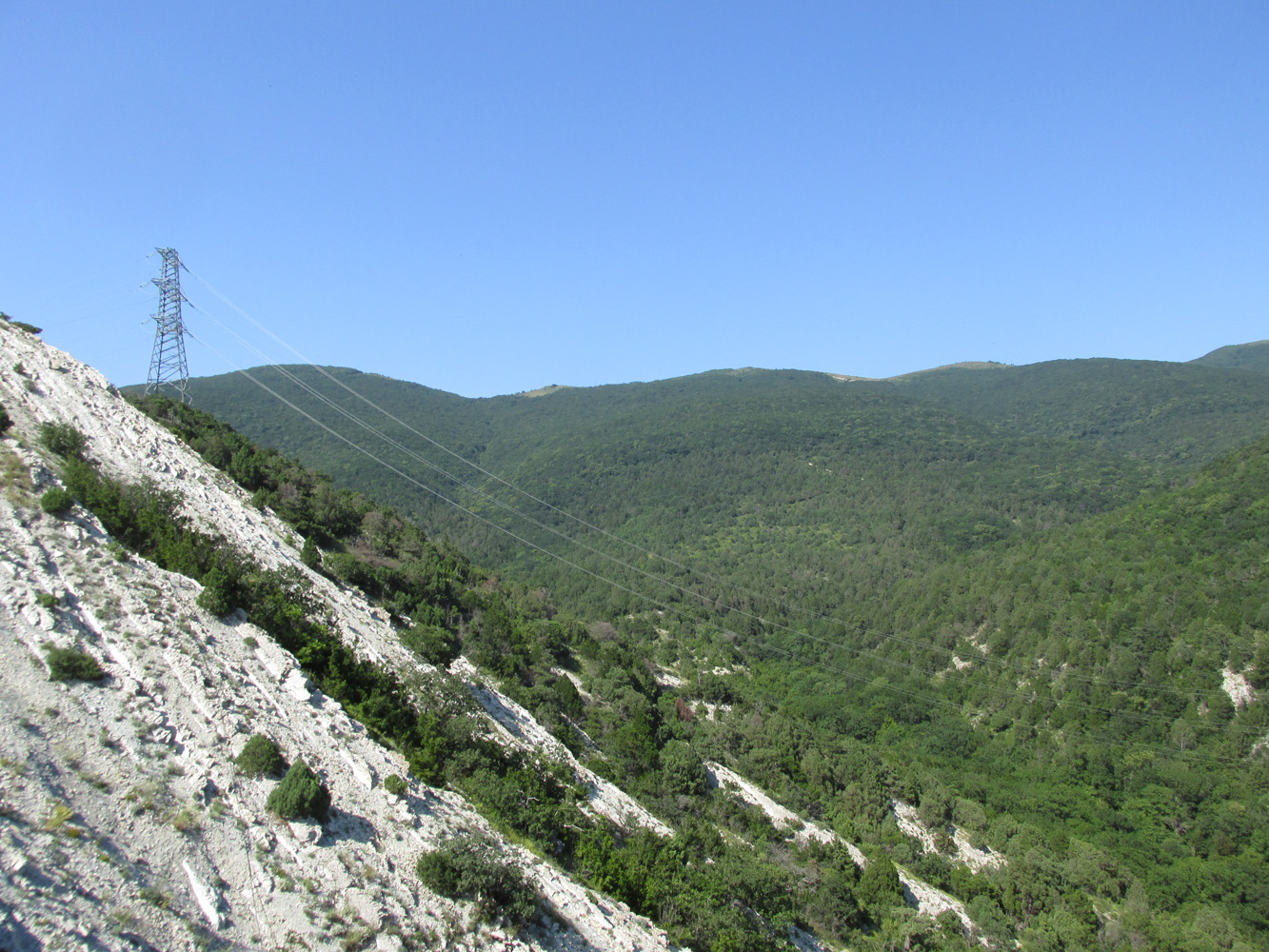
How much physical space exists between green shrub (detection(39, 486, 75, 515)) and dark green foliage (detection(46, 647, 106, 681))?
676cm

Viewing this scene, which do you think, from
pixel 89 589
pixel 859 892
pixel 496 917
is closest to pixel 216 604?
pixel 89 589

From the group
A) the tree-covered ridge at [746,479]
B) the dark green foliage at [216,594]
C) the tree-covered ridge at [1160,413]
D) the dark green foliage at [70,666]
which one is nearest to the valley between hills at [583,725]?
the dark green foliage at [70,666]

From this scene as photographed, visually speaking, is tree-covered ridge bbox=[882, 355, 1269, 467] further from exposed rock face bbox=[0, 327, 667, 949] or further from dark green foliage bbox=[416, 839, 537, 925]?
exposed rock face bbox=[0, 327, 667, 949]

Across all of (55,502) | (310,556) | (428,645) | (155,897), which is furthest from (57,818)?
(310,556)

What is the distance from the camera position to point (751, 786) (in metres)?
38.6

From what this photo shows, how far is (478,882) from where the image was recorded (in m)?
14.9

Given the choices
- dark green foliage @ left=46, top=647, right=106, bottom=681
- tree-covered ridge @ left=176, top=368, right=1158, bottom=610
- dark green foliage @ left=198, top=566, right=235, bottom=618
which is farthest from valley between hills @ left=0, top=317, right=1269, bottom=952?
tree-covered ridge @ left=176, top=368, right=1158, bottom=610

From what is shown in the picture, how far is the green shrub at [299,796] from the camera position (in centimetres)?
1434

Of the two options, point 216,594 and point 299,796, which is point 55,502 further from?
point 299,796

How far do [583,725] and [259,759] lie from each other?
2136 cm

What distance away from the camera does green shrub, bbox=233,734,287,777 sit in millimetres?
14961

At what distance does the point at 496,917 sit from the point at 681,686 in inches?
1534

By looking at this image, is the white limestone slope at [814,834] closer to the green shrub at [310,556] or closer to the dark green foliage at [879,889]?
the dark green foliage at [879,889]

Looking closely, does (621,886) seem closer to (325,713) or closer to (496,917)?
(496,917)
